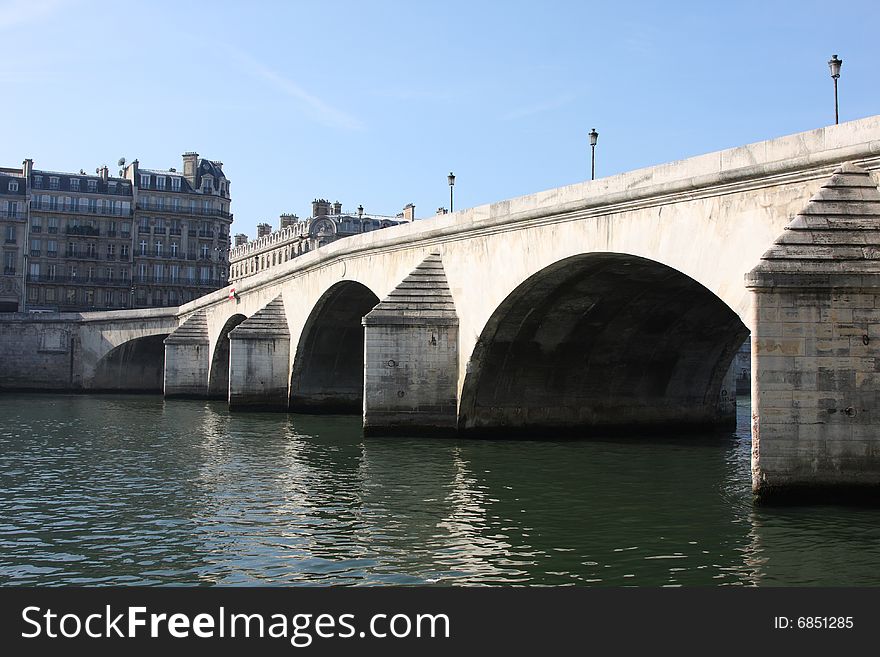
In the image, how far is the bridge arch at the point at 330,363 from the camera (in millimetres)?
39688

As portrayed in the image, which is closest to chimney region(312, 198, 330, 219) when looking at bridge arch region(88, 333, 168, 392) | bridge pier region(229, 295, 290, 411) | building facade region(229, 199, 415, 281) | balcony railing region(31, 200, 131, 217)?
building facade region(229, 199, 415, 281)

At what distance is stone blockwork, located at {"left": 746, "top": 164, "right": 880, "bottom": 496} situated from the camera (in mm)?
14883

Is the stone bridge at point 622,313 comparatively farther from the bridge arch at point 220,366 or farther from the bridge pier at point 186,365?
the bridge pier at point 186,365

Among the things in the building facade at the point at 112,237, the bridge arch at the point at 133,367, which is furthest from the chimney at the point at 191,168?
the bridge arch at the point at 133,367

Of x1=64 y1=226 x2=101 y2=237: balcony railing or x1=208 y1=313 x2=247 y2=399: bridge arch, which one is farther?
x1=64 y1=226 x2=101 y2=237: balcony railing

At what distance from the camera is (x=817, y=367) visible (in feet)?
49.2

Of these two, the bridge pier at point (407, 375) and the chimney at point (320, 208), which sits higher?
the chimney at point (320, 208)

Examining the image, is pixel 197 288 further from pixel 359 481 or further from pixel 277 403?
pixel 359 481

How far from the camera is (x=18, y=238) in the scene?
264ft

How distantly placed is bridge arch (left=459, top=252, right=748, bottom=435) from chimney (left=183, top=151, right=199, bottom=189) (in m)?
66.6

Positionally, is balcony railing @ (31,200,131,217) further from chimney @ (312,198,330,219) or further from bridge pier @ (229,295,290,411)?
bridge pier @ (229,295,290,411)

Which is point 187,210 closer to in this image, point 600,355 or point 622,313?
point 600,355

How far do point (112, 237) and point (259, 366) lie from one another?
49154 mm

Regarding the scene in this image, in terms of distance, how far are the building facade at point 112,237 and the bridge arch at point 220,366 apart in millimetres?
36601
